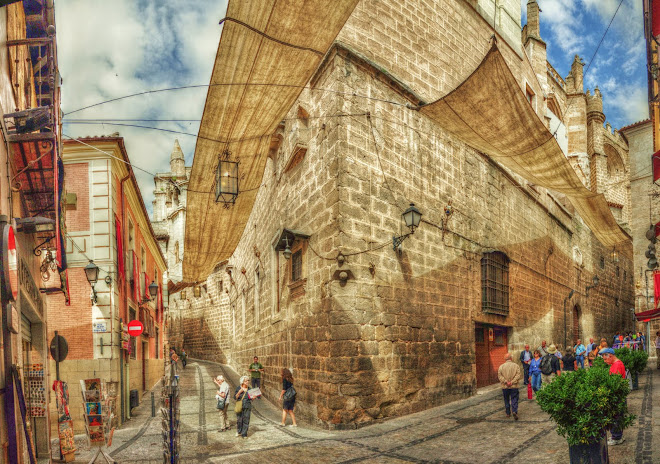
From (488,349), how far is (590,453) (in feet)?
29.0

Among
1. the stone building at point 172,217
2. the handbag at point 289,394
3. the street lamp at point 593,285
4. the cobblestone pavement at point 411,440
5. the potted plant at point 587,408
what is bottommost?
the cobblestone pavement at point 411,440

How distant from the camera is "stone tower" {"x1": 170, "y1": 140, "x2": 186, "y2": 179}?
5228 centimetres

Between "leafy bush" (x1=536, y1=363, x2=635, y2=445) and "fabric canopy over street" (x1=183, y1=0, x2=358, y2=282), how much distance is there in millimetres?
4253

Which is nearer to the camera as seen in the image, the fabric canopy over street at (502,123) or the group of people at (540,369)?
the fabric canopy over street at (502,123)

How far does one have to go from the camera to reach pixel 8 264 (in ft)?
15.6

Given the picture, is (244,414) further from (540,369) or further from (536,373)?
(540,369)

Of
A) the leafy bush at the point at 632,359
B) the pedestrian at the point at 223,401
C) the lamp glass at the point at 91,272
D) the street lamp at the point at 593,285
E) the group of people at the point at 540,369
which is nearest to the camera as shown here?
the group of people at the point at 540,369

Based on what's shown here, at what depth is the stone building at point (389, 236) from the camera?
9219 mm

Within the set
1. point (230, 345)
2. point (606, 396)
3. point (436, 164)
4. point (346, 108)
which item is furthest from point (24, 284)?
point (230, 345)

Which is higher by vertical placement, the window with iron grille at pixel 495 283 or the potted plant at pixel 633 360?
the window with iron grille at pixel 495 283

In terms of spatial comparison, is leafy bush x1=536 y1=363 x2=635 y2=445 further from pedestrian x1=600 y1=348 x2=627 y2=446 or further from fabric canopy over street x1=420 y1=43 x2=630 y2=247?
fabric canopy over street x1=420 y1=43 x2=630 y2=247

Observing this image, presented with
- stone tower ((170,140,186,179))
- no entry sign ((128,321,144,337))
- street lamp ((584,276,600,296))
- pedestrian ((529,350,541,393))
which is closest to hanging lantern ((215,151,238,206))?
no entry sign ((128,321,144,337))

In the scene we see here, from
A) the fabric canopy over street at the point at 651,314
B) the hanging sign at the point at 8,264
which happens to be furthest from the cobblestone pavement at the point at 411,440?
the fabric canopy over street at the point at 651,314

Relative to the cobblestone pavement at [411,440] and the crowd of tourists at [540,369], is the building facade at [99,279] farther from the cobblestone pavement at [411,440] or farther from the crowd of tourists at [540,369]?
the crowd of tourists at [540,369]
